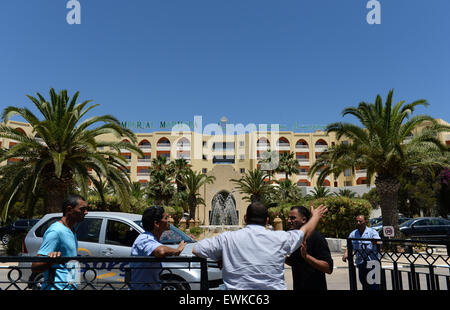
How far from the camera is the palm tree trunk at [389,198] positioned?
17359 millimetres

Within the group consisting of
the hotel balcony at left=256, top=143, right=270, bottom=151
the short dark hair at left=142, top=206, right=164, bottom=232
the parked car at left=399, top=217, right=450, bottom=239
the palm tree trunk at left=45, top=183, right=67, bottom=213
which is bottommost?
the parked car at left=399, top=217, right=450, bottom=239

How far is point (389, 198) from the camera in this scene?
17.5 metres

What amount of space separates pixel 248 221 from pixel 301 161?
7122cm

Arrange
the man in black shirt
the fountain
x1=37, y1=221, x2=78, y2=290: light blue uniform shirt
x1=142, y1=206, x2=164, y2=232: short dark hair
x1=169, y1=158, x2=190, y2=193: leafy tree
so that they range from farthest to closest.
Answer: the fountain, x1=169, y1=158, x2=190, y2=193: leafy tree, the man in black shirt, x1=142, y1=206, x2=164, y2=232: short dark hair, x1=37, y1=221, x2=78, y2=290: light blue uniform shirt

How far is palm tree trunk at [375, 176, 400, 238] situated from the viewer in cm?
1736

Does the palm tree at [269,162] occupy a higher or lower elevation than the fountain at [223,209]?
higher

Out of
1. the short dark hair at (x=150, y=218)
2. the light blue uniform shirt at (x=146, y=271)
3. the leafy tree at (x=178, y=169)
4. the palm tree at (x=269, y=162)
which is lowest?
the light blue uniform shirt at (x=146, y=271)

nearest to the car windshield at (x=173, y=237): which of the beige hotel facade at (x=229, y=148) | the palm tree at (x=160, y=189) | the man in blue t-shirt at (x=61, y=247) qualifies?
the man in blue t-shirt at (x=61, y=247)

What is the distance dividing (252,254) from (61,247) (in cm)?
196

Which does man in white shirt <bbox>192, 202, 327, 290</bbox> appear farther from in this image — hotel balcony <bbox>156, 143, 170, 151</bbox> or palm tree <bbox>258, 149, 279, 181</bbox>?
hotel balcony <bbox>156, 143, 170, 151</bbox>

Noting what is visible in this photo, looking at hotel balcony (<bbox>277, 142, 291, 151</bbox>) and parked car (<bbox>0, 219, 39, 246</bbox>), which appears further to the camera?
hotel balcony (<bbox>277, 142, 291, 151</bbox>)

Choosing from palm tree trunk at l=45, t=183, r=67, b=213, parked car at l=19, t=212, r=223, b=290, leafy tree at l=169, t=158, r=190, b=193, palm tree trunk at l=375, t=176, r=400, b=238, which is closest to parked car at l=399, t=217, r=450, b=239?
palm tree trunk at l=375, t=176, r=400, b=238

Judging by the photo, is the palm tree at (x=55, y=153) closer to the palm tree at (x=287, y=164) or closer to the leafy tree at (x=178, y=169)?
the leafy tree at (x=178, y=169)
